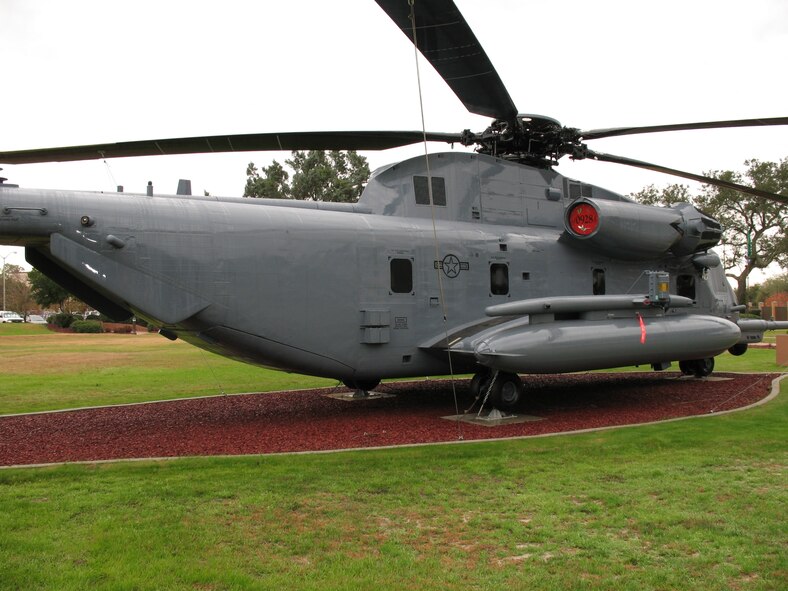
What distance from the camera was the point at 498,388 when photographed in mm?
10977

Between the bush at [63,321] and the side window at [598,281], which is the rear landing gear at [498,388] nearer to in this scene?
the side window at [598,281]

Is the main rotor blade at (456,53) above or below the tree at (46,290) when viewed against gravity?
above

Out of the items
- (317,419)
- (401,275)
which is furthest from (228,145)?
(317,419)

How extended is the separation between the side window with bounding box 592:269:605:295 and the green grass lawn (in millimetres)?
5184

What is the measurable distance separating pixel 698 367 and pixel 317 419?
10.7m

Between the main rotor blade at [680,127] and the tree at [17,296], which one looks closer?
the main rotor blade at [680,127]

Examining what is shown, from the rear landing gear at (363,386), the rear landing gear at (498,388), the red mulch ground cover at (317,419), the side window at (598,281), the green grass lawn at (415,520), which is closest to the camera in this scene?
the green grass lawn at (415,520)

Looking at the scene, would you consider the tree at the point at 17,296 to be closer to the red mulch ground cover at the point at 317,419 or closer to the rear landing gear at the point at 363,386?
the red mulch ground cover at the point at 317,419

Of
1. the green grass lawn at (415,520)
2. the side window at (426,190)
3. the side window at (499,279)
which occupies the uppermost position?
the side window at (426,190)

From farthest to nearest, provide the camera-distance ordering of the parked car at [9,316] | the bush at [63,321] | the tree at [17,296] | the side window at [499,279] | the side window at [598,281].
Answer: the parked car at [9,316]
the tree at [17,296]
the bush at [63,321]
the side window at [598,281]
the side window at [499,279]

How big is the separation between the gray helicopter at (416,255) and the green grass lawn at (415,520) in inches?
102

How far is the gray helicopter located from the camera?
909cm

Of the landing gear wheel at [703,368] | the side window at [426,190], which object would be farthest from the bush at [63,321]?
the landing gear wheel at [703,368]

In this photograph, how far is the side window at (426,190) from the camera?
11.9m
